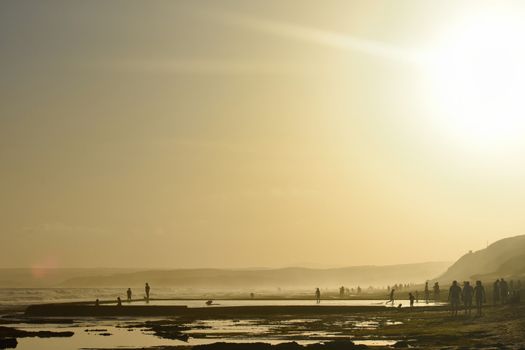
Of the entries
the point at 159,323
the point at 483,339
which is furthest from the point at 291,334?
the point at 159,323

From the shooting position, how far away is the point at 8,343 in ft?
149

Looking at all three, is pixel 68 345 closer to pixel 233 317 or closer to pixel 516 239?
pixel 233 317

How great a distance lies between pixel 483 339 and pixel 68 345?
960 inches

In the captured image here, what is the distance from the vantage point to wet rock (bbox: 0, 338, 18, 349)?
44.7 m

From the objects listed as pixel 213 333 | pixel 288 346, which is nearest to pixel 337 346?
pixel 288 346

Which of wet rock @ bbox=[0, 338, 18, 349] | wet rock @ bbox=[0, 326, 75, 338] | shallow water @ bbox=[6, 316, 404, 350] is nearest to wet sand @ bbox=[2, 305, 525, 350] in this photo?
shallow water @ bbox=[6, 316, 404, 350]

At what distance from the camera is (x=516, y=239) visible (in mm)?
177250

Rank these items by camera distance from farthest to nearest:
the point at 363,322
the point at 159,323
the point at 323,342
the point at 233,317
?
the point at 233,317 < the point at 159,323 < the point at 363,322 < the point at 323,342

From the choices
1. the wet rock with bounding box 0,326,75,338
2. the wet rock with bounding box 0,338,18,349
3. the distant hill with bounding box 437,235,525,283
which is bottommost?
the wet rock with bounding box 0,338,18,349

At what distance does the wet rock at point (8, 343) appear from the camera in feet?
147

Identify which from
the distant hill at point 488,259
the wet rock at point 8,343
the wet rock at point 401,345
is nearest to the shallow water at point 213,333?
the wet rock at point 8,343

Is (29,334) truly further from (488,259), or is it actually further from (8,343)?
(488,259)

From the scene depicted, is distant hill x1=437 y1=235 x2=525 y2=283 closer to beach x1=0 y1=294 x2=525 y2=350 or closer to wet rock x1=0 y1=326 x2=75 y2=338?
beach x1=0 y1=294 x2=525 y2=350

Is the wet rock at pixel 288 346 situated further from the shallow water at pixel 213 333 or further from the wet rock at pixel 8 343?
the wet rock at pixel 8 343
